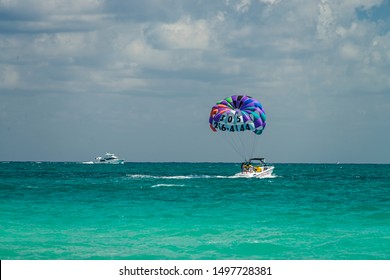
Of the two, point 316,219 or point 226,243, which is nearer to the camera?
point 226,243

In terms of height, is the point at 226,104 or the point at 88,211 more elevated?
the point at 226,104

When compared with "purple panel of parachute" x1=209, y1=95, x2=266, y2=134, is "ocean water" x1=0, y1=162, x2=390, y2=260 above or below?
below

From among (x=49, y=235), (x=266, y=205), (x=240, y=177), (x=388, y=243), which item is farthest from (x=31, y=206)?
(x=240, y=177)

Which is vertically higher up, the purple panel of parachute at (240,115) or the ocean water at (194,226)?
the purple panel of parachute at (240,115)

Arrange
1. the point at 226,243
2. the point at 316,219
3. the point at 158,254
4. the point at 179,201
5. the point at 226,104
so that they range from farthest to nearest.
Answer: the point at 226,104
the point at 179,201
the point at 316,219
the point at 226,243
the point at 158,254

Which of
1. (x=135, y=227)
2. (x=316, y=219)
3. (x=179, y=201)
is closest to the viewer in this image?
(x=135, y=227)

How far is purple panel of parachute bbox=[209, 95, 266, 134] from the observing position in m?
51.0

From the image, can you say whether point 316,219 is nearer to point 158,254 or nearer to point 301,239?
point 301,239

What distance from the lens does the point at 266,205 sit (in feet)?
118

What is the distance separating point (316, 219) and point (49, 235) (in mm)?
12836

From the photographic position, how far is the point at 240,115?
2013 inches

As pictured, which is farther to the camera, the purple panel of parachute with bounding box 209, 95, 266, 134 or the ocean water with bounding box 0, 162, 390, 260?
the purple panel of parachute with bounding box 209, 95, 266, 134

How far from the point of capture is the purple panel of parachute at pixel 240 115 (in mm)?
51000

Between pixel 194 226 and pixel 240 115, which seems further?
pixel 240 115
